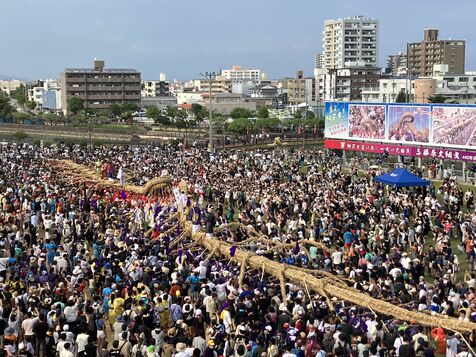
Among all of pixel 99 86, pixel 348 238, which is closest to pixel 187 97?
pixel 99 86

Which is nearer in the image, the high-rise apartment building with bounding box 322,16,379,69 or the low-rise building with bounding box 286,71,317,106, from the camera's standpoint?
the low-rise building with bounding box 286,71,317,106

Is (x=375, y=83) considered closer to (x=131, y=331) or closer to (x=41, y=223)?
(x=41, y=223)

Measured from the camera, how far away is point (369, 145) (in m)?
43.9

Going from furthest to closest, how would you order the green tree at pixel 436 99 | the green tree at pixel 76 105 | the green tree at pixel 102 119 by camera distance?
the green tree at pixel 76 105 → the green tree at pixel 102 119 → the green tree at pixel 436 99

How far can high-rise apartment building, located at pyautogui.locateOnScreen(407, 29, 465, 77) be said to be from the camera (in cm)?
12369

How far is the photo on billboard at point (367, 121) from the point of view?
4284cm

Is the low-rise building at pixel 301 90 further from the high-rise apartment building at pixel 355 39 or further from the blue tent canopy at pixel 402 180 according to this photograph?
the blue tent canopy at pixel 402 180

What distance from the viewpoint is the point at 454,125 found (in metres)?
38.1

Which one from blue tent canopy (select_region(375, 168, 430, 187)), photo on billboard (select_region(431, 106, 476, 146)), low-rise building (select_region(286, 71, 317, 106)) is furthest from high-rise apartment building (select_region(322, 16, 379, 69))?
blue tent canopy (select_region(375, 168, 430, 187))

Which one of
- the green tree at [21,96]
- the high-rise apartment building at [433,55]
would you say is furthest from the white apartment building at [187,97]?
the high-rise apartment building at [433,55]

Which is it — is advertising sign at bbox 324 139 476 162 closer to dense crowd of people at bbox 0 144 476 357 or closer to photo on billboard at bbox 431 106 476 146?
photo on billboard at bbox 431 106 476 146

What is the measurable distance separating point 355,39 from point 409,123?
105234mm

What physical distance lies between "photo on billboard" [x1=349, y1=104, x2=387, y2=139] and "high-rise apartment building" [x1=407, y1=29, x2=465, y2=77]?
270 ft

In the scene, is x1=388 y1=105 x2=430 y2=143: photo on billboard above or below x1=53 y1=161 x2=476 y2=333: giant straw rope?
above
